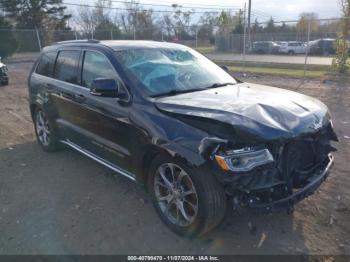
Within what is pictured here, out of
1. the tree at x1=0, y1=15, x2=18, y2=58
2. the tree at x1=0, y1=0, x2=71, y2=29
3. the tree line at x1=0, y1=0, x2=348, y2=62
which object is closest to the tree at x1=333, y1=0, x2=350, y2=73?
the tree line at x1=0, y1=0, x2=348, y2=62

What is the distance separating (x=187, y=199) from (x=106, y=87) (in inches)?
57.0

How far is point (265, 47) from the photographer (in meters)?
29.2

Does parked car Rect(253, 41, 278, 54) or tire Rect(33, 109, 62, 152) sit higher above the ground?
parked car Rect(253, 41, 278, 54)

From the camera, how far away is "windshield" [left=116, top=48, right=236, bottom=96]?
151 inches

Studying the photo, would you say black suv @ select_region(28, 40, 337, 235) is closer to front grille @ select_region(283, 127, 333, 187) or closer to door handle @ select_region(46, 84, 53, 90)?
front grille @ select_region(283, 127, 333, 187)

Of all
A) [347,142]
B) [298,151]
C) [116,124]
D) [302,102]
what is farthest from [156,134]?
[347,142]

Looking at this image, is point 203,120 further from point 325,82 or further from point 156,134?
point 325,82

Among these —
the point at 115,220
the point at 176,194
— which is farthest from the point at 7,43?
the point at 176,194

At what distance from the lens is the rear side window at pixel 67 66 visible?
4676 millimetres

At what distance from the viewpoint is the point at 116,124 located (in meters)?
3.84

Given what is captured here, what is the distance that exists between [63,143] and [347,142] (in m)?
4.74

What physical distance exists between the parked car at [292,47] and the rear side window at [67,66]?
27255 mm

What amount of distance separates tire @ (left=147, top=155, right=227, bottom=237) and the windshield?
87cm

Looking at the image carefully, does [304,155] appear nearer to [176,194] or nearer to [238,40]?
[176,194]
